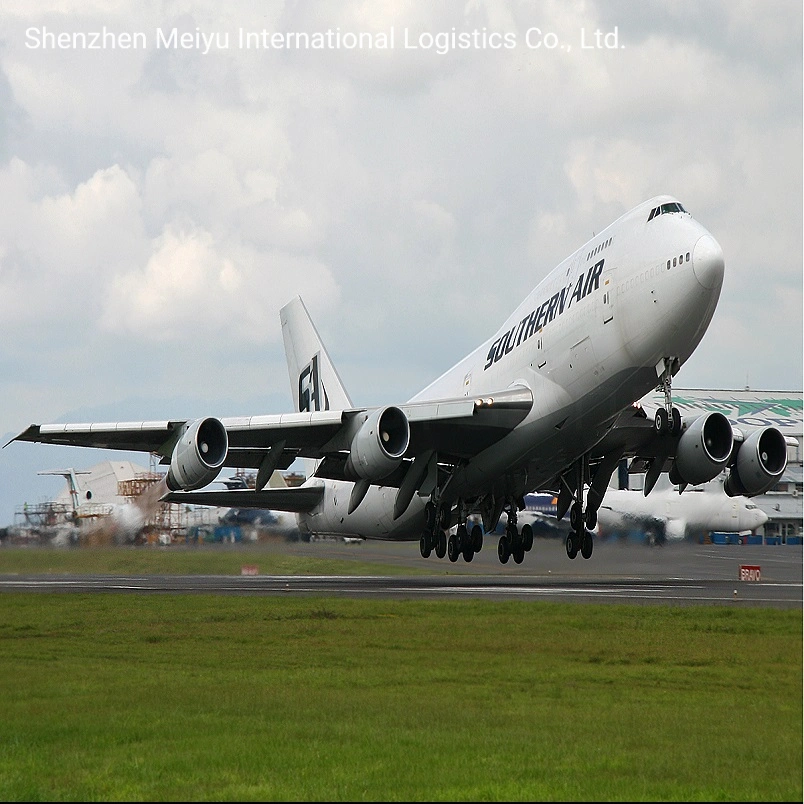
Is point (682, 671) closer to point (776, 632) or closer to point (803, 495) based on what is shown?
point (776, 632)

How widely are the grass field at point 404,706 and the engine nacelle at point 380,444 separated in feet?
12.5

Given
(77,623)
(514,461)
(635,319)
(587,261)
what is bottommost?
(77,623)

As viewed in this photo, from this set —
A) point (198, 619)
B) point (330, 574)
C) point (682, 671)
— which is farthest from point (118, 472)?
point (682, 671)

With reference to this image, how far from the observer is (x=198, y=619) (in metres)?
29.8

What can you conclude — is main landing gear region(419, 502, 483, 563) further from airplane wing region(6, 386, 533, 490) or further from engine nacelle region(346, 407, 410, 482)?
engine nacelle region(346, 407, 410, 482)

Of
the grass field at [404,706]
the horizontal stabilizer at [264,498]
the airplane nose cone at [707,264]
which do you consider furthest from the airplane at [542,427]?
the grass field at [404,706]

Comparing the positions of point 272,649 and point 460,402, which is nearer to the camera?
point 272,649

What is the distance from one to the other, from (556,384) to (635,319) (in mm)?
3405

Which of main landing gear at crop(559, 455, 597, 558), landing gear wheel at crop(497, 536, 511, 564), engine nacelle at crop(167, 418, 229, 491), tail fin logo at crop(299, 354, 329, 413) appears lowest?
landing gear wheel at crop(497, 536, 511, 564)

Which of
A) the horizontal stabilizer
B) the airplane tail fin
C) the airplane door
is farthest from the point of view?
the airplane tail fin

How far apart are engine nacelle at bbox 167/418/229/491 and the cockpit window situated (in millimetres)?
12071

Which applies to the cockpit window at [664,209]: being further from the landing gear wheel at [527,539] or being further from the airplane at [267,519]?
the airplane at [267,519]

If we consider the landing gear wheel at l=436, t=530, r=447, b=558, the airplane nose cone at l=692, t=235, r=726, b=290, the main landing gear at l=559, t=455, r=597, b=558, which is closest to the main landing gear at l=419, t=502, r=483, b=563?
the landing gear wheel at l=436, t=530, r=447, b=558

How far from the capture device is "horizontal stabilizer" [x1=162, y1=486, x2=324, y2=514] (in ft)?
141
